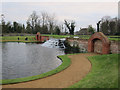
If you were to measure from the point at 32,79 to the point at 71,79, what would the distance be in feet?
8.50

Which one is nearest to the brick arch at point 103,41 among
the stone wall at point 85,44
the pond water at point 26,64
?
the stone wall at point 85,44

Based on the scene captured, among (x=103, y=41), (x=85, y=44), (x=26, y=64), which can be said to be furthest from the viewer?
(x=85, y=44)

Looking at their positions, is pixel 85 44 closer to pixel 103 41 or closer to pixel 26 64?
pixel 103 41

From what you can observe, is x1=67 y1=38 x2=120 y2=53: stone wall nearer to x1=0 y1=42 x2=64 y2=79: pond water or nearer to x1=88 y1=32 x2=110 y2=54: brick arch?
x1=88 y1=32 x2=110 y2=54: brick arch

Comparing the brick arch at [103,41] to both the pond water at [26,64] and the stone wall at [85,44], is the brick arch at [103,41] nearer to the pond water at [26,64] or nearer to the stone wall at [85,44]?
the stone wall at [85,44]

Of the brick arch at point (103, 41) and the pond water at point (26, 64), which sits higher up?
the brick arch at point (103, 41)

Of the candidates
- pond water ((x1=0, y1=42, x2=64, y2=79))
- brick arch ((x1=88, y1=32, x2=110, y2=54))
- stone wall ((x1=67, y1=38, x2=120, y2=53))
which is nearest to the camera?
pond water ((x1=0, y1=42, x2=64, y2=79))

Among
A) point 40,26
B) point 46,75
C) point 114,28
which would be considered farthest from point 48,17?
point 46,75

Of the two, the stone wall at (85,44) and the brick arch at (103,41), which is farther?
the brick arch at (103,41)

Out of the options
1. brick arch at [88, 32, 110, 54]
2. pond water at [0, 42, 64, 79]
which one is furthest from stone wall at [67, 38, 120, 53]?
pond water at [0, 42, 64, 79]

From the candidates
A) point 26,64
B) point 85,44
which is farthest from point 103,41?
point 26,64

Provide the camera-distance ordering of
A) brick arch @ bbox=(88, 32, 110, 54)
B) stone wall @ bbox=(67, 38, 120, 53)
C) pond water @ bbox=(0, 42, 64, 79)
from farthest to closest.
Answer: brick arch @ bbox=(88, 32, 110, 54) → stone wall @ bbox=(67, 38, 120, 53) → pond water @ bbox=(0, 42, 64, 79)

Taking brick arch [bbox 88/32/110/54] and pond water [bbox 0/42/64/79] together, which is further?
brick arch [bbox 88/32/110/54]

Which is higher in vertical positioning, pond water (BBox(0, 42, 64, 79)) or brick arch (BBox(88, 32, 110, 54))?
brick arch (BBox(88, 32, 110, 54))
